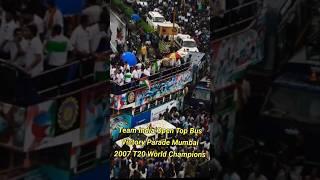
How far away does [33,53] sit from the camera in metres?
4.36

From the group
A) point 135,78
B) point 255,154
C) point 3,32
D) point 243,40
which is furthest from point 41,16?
point 255,154

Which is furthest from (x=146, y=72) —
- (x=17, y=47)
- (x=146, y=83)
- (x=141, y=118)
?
(x=17, y=47)

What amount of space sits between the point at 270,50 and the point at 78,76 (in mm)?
1368

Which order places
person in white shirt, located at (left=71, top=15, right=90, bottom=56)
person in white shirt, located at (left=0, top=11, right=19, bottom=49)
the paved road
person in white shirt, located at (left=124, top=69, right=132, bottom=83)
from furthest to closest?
person in white shirt, located at (left=124, top=69, right=132, bottom=83)
the paved road
person in white shirt, located at (left=71, top=15, right=90, bottom=56)
person in white shirt, located at (left=0, top=11, right=19, bottom=49)

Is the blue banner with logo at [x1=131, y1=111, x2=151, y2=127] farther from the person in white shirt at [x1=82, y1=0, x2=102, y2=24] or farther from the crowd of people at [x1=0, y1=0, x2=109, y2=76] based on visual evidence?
the person in white shirt at [x1=82, y1=0, x2=102, y2=24]

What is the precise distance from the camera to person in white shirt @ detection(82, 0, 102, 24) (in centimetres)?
454

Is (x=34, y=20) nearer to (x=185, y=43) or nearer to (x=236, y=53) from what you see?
(x=185, y=43)

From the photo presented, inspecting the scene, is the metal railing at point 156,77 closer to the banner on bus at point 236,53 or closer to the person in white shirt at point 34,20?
the banner on bus at point 236,53

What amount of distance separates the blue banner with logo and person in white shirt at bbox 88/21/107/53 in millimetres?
581

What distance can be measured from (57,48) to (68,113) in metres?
0.44

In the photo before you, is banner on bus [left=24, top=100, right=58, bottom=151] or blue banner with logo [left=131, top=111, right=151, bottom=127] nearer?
banner on bus [left=24, top=100, right=58, bottom=151]

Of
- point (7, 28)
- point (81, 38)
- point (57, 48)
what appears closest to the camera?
point (7, 28)

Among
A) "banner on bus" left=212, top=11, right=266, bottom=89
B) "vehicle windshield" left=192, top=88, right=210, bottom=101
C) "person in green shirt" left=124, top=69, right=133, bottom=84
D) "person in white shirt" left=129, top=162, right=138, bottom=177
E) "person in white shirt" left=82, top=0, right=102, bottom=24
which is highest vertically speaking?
"person in white shirt" left=82, top=0, right=102, bottom=24

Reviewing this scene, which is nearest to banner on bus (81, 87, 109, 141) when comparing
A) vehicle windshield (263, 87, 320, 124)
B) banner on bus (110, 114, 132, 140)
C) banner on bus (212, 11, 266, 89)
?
banner on bus (110, 114, 132, 140)
